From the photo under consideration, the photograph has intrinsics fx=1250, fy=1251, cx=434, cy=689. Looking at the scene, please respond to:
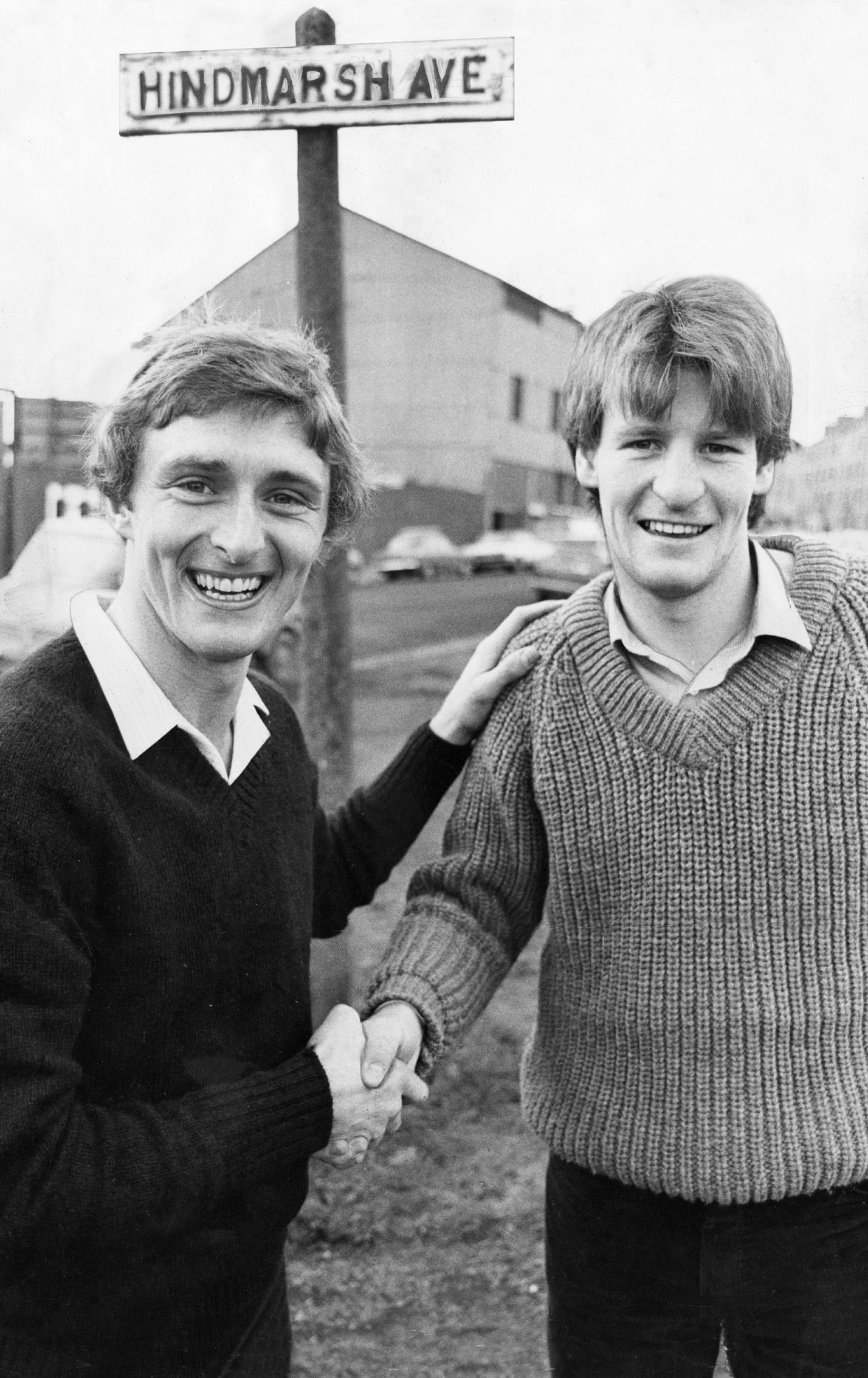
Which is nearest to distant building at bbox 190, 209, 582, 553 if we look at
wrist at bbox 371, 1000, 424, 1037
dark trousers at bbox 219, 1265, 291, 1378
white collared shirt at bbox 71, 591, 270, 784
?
white collared shirt at bbox 71, 591, 270, 784

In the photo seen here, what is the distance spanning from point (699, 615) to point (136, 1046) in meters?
0.98

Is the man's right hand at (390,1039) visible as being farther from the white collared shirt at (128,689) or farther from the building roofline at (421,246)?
the building roofline at (421,246)

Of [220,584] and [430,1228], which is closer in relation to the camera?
[220,584]

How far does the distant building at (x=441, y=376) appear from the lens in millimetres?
2734

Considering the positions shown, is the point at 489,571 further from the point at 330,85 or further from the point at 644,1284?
the point at 644,1284

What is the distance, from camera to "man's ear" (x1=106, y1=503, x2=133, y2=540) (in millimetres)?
1743

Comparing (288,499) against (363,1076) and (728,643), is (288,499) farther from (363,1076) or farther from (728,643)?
(363,1076)

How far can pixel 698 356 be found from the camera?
5.65 feet

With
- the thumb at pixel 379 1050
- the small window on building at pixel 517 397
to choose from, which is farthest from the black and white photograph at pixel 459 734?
the small window on building at pixel 517 397

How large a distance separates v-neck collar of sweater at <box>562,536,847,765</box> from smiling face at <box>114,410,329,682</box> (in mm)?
505

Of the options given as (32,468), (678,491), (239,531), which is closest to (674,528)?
(678,491)

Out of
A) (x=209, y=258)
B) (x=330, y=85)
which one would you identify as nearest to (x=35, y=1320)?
(x=209, y=258)

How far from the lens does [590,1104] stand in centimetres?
186

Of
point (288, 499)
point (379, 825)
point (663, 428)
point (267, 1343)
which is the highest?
point (663, 428)
